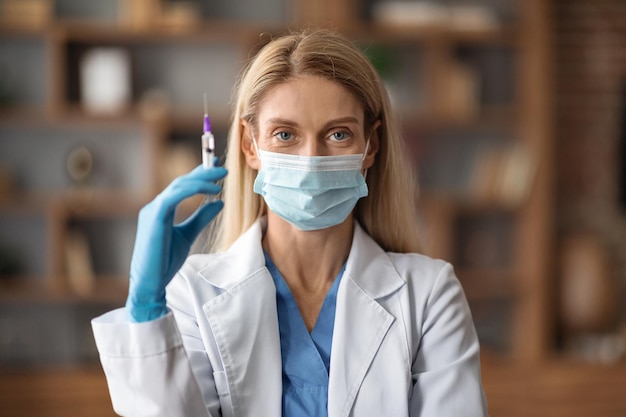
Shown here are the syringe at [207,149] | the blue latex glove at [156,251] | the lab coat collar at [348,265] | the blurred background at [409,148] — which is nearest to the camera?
the blue latex glove at [156,251]

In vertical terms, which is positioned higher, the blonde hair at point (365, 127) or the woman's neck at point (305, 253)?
the blonde hair at point (365, 127)

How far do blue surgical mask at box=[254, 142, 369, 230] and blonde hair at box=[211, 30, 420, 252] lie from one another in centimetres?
10

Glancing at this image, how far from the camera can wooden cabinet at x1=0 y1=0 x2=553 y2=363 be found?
4.27 m

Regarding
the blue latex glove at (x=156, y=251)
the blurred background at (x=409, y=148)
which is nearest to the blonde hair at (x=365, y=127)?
the blue latex glove at (x=156, y=251)

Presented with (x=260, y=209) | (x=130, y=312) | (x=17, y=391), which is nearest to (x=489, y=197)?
(x=17, y=391)

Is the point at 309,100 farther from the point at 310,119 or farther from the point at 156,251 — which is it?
the point at 156,251

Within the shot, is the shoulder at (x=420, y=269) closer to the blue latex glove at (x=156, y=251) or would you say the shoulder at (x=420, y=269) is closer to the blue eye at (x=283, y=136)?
the blue eye at (x=283, y=136)

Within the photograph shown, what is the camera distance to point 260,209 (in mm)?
1791

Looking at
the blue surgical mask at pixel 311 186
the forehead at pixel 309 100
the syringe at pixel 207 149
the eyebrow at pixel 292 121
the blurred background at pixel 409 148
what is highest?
the forehead at pixel 309 100

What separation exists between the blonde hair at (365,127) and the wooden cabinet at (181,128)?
2531 mm

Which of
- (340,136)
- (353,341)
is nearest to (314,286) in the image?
(353,341)

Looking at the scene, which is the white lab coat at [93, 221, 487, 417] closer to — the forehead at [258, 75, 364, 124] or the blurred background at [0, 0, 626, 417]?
the forehead at [258, 75, 364, 124]

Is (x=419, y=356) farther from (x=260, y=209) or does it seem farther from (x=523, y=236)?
(x=523, y=236)

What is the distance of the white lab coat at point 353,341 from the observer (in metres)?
1.54
